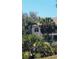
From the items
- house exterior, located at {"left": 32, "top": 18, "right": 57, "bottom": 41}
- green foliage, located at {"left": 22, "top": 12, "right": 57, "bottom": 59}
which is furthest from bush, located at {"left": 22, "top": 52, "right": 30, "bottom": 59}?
house exterior, located at {"left": 32, "top": 18, "right": 57, "bottom": 41}

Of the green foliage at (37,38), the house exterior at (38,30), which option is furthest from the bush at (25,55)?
the house exterior at (38,30)

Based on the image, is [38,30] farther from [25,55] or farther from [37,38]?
[25,55]

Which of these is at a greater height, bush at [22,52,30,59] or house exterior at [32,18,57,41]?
house exterior at [32,18,57,41]

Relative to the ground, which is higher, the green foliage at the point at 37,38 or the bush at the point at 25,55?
the green foliage at the point at 37,38

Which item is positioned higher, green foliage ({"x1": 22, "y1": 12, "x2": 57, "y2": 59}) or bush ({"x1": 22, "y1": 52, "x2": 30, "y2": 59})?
green foliage ({"x1": 22, "y1": 12, "x2": 57, "y2": 59})

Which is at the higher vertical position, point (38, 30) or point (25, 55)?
point (38, 30)

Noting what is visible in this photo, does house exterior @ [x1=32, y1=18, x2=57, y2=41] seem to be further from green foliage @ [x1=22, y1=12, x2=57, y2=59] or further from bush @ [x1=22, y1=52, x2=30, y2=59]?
bush @ [x1=22, y1=52, x2=30, y2=59]

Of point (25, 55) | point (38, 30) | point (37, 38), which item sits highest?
point (38, 30)

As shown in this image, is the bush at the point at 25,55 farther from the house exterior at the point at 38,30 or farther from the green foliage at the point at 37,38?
the house exterior at the point at 38,30

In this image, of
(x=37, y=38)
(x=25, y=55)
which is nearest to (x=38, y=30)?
(x=37, y=38)
